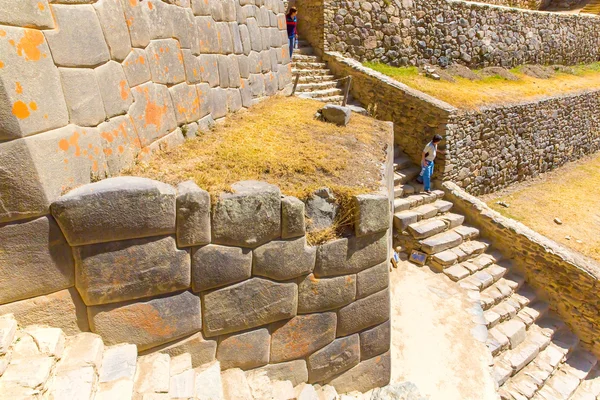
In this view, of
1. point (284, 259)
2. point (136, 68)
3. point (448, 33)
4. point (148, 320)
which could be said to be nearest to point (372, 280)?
point (284, 259)

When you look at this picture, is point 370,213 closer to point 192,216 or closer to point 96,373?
point 192,216

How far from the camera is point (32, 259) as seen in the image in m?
2.54

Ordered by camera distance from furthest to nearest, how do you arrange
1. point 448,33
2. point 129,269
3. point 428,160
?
point 448,33, point 428,160, point 129,269

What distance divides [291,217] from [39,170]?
1762mm

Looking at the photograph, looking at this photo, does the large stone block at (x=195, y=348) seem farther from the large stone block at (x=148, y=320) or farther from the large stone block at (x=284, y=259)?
the large stone block at (x=284, y=259)

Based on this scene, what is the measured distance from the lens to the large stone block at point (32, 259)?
8.13 feet

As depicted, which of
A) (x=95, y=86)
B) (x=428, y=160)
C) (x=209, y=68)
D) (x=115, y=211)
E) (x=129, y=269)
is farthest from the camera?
(x=428, y=160)

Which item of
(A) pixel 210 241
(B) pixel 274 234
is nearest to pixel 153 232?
(A) pixel 210 241

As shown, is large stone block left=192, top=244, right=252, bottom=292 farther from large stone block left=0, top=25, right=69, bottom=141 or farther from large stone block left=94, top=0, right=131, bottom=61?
large stone block left=94, top=0, right=131, bottom=61

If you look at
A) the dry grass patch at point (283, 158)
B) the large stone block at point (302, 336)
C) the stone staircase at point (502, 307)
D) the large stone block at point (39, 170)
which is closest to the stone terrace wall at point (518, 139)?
the stone staircase at point (502, 307)

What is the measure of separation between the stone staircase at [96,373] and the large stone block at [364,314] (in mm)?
885

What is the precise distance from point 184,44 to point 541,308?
702cm

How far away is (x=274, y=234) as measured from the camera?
325 cm

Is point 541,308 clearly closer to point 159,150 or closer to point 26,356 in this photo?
point 159,150
